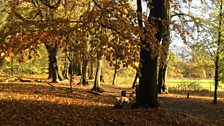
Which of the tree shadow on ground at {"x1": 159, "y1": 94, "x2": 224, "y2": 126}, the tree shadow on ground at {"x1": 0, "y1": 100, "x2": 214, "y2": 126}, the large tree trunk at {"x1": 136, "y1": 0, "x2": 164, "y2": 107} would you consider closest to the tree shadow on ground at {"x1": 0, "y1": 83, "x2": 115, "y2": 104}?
the tree shadow on ground at {"x1": 159, "y1": 94, "x2": 224, "y2": 126}

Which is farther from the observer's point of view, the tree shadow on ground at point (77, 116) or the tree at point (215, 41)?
the tree at point (215, 41)

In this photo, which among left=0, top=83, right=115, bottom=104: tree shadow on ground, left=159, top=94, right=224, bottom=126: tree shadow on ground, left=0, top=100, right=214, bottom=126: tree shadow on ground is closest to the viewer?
left=0, top=100, right=214, bottom=126: tree shadow on ground

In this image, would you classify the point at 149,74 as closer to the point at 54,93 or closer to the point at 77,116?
the point at 77,116

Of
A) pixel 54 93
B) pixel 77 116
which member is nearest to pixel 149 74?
pixel 77 116

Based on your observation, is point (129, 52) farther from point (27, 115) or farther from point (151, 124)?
point (27, 115)

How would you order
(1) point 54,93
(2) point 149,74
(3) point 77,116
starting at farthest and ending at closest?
(1) point 54,93 < (2) point 149,74 < (3) point 77,116

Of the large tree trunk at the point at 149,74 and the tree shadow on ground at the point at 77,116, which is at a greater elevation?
the large tree trunk at the point at 149,74

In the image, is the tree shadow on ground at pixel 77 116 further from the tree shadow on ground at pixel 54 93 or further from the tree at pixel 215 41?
the tree at pixel 215 41

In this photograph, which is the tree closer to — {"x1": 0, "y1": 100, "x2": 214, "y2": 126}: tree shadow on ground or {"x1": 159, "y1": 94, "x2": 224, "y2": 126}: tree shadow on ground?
{"x1": 159, "y1": 94, "x2": 224, "y2": 126}: tree shadow on ground

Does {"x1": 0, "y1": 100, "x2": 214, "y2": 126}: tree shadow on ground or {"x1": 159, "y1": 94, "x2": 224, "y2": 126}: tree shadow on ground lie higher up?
{"x1": 0, "y1": 100, "x2": 214, "y2": 126}: tree shadow on ground

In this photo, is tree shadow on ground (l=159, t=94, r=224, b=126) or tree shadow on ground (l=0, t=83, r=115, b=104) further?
tree shadow on ground (l=0, t=83, r=115, b=104)

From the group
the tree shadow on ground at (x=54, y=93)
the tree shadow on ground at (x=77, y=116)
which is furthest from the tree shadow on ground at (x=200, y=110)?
the tree shadow on ground at (x=54, y=93)

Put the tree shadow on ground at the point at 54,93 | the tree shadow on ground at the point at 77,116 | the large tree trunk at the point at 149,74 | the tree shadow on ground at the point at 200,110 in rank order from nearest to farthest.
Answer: the tree shadow on ground at the point at 77,116 < the large tree trunk at the point at 149,74 < the tree shadow on ground at the point at 200,110 < the tree shadow on ground at the point at 54,93

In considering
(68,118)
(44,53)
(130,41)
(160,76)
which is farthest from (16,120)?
(44,53)
